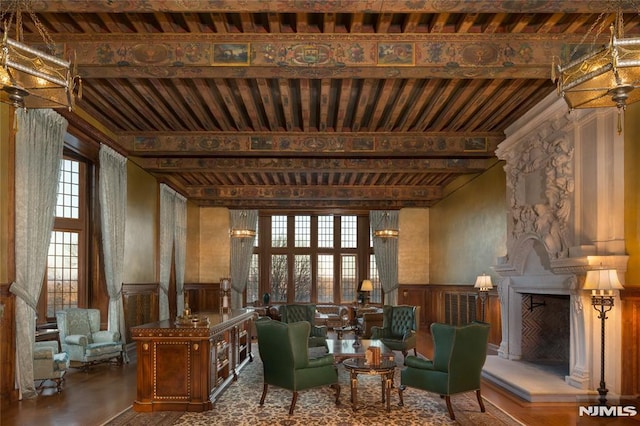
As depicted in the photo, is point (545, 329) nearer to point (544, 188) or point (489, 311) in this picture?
point (489, 311)

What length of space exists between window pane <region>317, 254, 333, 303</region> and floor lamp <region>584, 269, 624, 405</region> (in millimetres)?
10830

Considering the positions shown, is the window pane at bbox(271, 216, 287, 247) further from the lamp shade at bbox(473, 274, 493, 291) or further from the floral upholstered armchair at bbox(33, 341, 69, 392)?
the floral upholstered armchair at bbox(33, 341, 69, 392)

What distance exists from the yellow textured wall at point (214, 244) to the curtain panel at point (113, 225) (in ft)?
22.3

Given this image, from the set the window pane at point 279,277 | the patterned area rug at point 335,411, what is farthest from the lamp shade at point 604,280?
the window pane at point 279,277

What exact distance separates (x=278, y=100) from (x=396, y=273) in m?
9.62

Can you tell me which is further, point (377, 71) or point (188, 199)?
point (188, 199)

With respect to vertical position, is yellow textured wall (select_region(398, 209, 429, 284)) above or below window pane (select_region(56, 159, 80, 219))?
below

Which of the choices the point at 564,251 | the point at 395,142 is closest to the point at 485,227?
the point at 395,142

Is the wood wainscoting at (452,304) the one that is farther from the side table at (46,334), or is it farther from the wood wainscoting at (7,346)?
the wood wainscoting at (7,346)

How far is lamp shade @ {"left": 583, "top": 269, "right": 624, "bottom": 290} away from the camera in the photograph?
5.94m

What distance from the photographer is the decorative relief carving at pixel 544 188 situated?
7.27 meters

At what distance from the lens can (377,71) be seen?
5977 millimetres

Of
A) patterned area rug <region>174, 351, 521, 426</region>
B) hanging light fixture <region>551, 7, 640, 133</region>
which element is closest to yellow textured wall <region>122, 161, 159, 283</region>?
patterned area rug <region>174, 351, 521, 426</region>

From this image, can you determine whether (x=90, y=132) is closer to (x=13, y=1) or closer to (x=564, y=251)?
(x=13, y=1)
